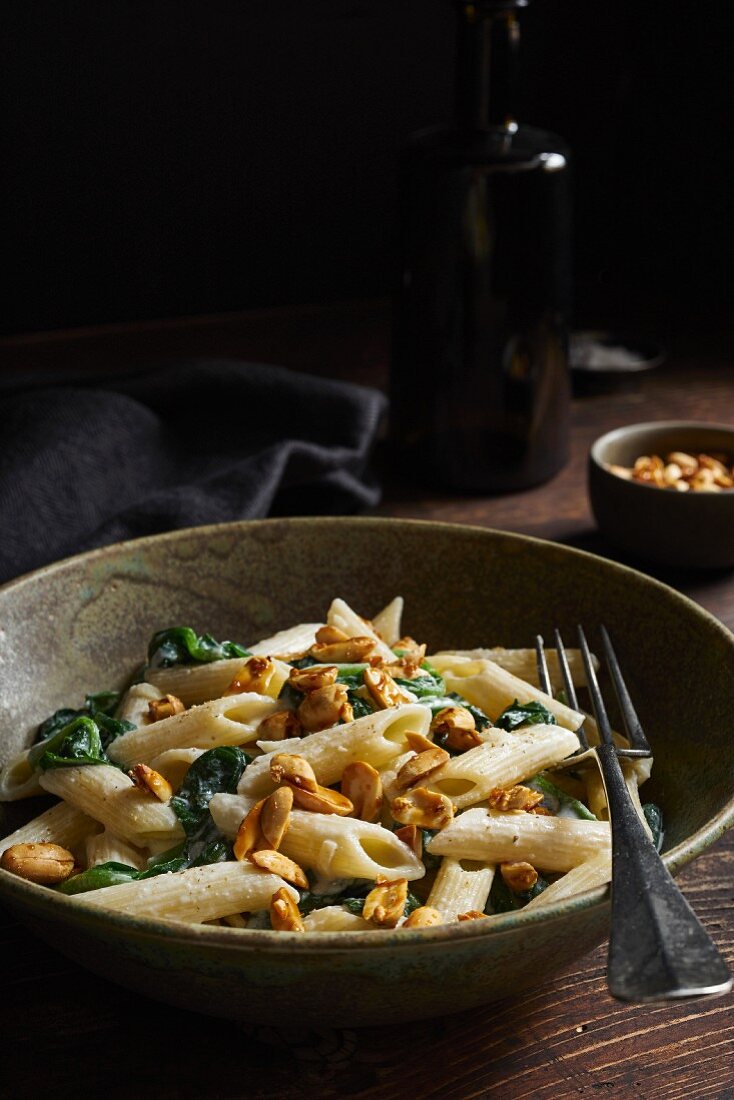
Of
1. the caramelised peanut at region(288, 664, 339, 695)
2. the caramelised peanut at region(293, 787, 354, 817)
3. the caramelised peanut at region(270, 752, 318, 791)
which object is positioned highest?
the caramelised peanut at region(288, 664, 339, 695)

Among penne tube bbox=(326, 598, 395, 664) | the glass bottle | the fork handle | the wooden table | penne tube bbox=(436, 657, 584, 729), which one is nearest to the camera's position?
the fork handle

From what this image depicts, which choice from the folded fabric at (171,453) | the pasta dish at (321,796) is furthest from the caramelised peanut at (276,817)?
the folded fabric at (171,453)

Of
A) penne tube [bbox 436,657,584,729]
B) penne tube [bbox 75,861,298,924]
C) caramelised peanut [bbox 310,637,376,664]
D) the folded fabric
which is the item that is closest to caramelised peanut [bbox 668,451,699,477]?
the folded fabric

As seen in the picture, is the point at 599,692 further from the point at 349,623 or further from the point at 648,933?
the point at 648,933

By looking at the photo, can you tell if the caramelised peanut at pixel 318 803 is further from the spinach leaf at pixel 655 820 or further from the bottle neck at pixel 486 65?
the bottle neck at pixel 486 65

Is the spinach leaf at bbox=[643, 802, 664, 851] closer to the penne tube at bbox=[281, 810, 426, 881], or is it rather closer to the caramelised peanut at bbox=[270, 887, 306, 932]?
the penne tube at bbox=[281, 810, 426, 881]

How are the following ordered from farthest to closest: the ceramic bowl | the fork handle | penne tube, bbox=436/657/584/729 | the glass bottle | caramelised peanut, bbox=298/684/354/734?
1. the glass bottle
2. the ceramic bowl
3. penne tube, bbox=436/657/584/729
4. caramelised peanut, bbox=298/684/354/734
5. the fork handle

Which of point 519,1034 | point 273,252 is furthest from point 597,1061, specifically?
point 273,252
